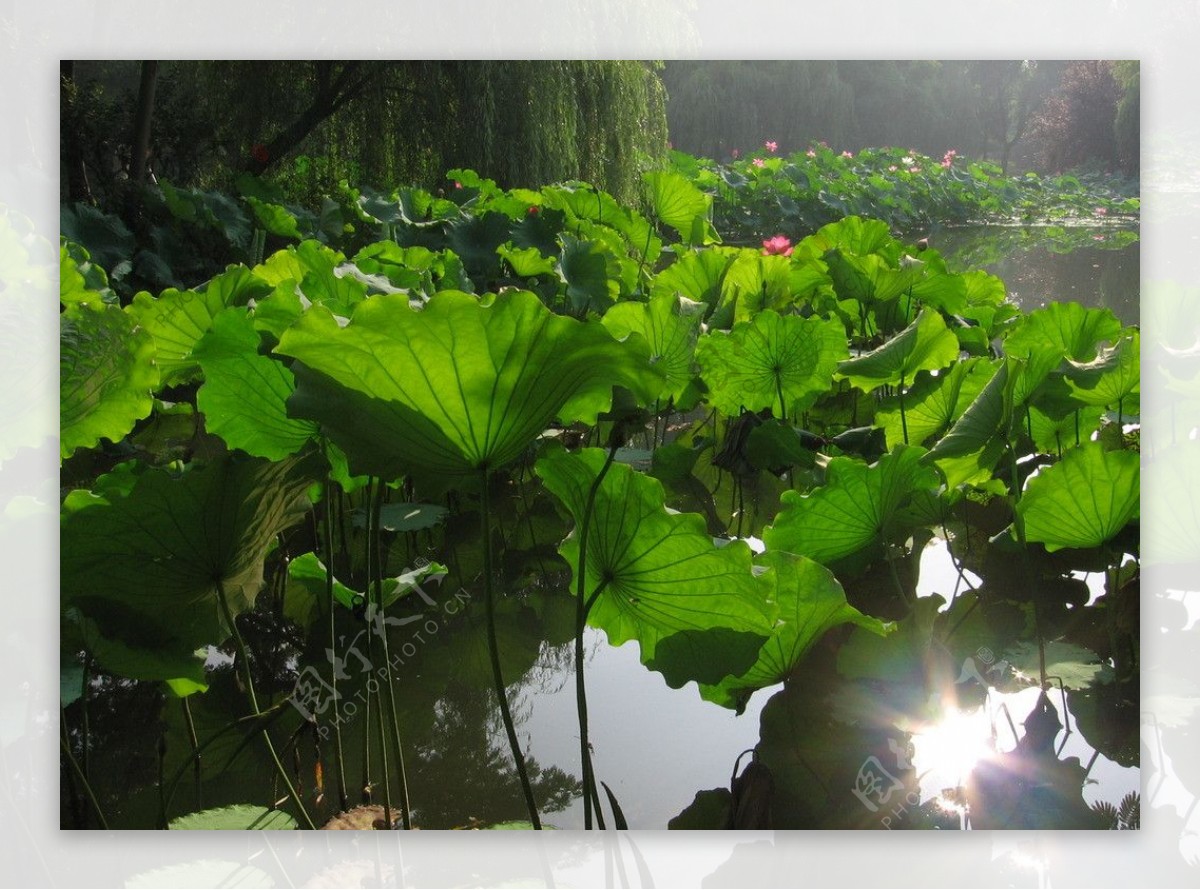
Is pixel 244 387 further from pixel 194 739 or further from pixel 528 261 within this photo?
pixel 528 261

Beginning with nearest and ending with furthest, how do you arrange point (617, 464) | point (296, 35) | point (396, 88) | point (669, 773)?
point (617, 464)
point (669, 773)
point (296, 35)
point (396, 88)

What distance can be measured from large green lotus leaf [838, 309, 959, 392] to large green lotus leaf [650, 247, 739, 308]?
1.37ft

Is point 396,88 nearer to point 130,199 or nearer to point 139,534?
point 130,199

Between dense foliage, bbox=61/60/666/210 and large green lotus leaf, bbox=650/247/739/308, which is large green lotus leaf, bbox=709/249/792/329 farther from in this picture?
dense foliage, bbox=61/60/666/210

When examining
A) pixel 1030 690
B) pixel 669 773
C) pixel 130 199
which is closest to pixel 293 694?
pixel 669 773

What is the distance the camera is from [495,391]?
0.54m

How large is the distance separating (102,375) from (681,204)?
1.66 m

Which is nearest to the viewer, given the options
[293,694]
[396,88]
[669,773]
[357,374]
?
[357,374]

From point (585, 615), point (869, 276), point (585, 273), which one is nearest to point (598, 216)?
point (585, 273)

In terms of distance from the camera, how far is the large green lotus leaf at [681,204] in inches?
86.9

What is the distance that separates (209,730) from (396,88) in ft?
5.69

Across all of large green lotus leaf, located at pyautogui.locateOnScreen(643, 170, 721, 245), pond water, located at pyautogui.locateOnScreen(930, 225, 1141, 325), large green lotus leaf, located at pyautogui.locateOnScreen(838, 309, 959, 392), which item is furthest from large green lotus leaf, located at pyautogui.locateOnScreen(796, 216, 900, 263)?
large green lotus leaf, located at pyautogui.locateOnScreen(643, 170, 721, 245)

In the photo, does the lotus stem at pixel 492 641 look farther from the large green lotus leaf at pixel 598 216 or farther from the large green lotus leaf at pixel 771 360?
the large green lotus leaf at pixel 598 216

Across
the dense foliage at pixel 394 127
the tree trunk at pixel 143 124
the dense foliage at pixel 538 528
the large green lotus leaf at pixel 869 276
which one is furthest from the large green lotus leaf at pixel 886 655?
the dense foliage at pixel 394 127
